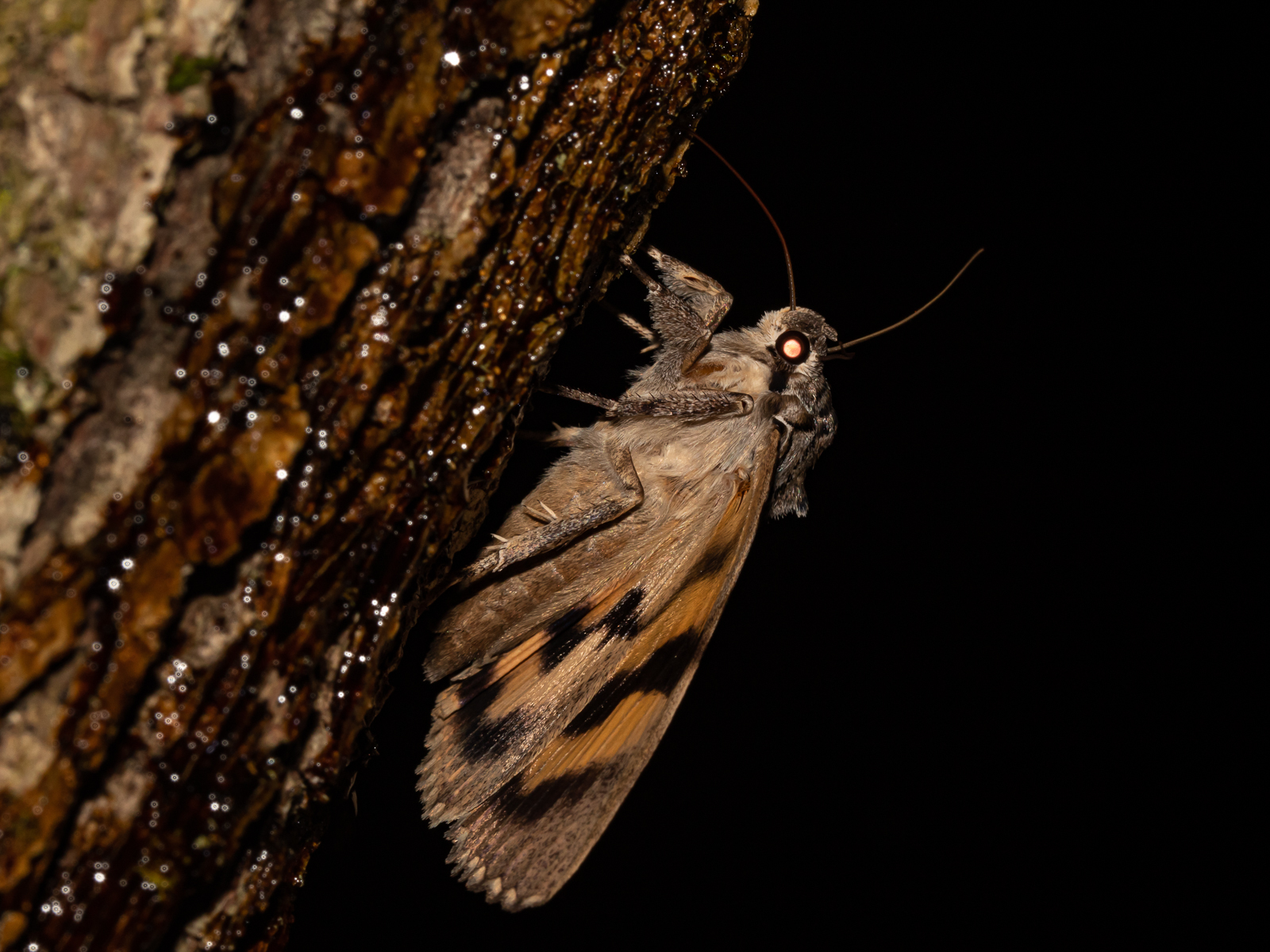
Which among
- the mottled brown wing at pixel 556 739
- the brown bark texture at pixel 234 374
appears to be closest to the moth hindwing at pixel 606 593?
the mottled brown wing at pixel 556 739

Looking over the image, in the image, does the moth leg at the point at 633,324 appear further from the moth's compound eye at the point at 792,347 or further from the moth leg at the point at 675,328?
the moth's compound eye at the point at 792,347

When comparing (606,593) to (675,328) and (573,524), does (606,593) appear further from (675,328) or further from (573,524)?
(675,328)

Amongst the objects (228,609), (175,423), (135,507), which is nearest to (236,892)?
(228,609)

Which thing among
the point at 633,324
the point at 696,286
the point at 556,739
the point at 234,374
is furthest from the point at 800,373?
the point at 234,374

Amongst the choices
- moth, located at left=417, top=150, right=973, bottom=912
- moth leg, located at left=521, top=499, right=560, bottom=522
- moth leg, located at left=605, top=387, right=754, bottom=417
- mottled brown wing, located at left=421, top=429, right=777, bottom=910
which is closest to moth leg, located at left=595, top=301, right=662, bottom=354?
moth, located at left=417, top=150, right=973, bottom=912

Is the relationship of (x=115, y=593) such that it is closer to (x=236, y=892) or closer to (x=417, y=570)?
(x=417, y=570)

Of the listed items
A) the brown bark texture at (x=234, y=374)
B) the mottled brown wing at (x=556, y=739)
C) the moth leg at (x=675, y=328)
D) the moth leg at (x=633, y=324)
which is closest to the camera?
the brown bark texture at (x=234, y=374)
